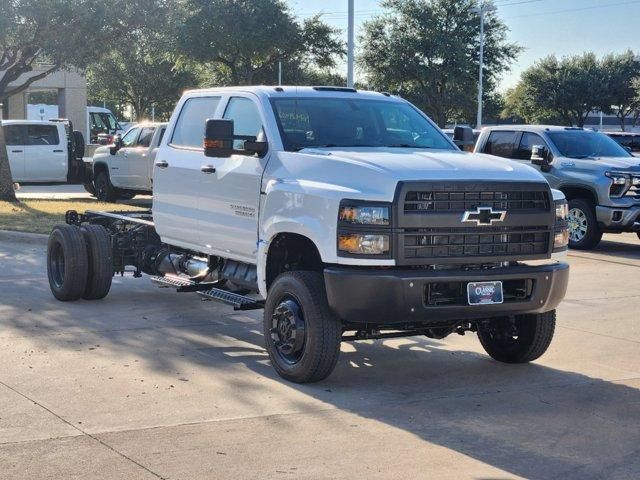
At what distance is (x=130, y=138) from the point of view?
2403 cm

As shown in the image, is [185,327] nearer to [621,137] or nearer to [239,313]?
[239,313]

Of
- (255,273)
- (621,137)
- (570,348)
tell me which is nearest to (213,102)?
(255,273)

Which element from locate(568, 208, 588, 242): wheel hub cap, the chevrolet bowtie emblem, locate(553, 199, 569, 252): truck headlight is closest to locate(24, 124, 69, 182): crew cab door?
locate(568, 208, 588, 242): wheel hub cap

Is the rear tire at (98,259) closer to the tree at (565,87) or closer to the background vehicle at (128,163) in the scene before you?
the background vehicle at (128,163)

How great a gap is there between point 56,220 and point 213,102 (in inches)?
373

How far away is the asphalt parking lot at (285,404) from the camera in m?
5.71

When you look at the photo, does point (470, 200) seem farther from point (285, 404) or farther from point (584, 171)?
point (584, 171)

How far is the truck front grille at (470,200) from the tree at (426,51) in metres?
43.0

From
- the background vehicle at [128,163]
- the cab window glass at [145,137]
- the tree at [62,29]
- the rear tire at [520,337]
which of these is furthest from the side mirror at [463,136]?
the cab window glass at [145,137]

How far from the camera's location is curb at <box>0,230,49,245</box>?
1559cm

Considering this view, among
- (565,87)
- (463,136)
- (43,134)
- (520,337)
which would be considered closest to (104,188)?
(43,134)

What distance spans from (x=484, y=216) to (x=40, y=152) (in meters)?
21.5

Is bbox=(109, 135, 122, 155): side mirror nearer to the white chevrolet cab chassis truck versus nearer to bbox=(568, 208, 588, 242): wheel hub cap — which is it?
bbox=(568, 208, 588, 242): wheel hub cap

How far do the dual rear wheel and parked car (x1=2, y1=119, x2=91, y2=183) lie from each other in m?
16.3
